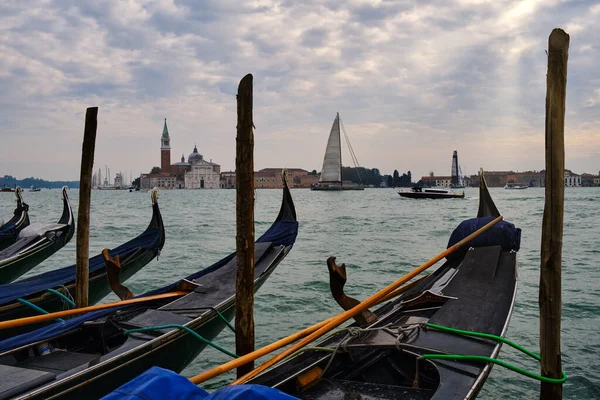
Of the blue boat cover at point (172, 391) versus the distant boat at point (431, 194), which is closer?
the blue boat cover at point (172, 391)

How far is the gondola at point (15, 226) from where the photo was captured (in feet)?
24.8

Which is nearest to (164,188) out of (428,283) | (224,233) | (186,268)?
(224,233)

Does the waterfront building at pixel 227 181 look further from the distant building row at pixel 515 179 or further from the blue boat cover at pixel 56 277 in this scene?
the blue boat cover at pixel 56 277

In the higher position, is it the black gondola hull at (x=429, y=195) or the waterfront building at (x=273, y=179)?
the waterfront building at (x=273, y=179)

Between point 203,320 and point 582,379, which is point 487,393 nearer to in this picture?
point 582,379

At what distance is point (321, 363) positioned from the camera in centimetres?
265

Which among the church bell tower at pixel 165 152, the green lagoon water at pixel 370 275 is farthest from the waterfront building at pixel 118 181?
the green lagoon water at pixel 370 275

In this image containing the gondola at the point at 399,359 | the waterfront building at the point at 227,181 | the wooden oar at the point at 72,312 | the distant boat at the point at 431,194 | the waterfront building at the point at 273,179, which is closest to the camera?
the gondola at the point at 399,359

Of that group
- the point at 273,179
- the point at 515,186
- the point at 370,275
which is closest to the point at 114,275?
the point at 370,275

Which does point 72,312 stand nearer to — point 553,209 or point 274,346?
point 274,346

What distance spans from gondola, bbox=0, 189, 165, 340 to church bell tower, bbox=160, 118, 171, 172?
9559cm

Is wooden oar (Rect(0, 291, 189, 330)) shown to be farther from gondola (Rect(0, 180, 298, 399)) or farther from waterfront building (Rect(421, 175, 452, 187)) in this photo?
waterfront building (Rect(421, 175, 452, 187))

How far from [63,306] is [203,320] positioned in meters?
1.56

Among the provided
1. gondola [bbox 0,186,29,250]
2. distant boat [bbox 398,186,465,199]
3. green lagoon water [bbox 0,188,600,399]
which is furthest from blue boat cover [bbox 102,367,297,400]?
distant boat [bbox 398,186,465,199]
